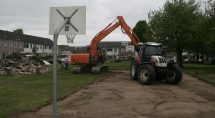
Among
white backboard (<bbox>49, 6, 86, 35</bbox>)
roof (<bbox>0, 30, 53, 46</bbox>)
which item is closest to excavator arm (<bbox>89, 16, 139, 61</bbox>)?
white backboard (<bbox>49, 6, 86, 35</bbox>)

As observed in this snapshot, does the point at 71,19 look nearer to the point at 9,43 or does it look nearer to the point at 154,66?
the point at 154,66

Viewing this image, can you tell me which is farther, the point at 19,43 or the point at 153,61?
the point at 19,43

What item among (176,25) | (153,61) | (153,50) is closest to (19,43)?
(176,25)

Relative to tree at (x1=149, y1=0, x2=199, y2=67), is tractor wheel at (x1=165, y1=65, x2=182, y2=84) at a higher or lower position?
lower

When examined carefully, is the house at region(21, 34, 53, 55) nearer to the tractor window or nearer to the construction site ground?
the tractor window

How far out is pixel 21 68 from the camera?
34.5 m

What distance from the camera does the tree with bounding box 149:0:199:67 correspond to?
47.6 meters

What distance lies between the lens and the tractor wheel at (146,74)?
75.7 feet

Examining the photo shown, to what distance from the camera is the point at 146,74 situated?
2384 centimetres

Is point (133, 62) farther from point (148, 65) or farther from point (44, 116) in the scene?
point (44, 116)

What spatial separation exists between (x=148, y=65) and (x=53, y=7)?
52.5ft

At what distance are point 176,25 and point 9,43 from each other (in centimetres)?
5389

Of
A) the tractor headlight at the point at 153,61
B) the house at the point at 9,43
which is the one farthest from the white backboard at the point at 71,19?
the house at the point at 9,43

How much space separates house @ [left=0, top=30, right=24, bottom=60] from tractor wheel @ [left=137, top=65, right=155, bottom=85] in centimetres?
6415
